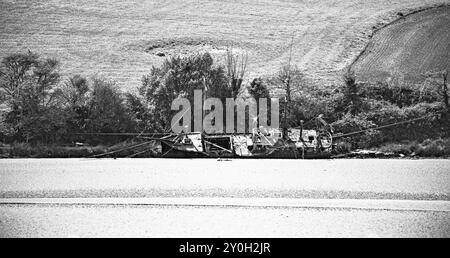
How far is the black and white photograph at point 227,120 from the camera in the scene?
626 centimetres

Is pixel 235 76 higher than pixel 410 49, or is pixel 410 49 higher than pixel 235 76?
pixel 410 49

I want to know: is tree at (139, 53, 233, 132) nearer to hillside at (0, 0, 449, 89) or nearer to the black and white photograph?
the black and white photograph

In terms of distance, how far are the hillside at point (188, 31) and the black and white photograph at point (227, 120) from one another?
0.14m

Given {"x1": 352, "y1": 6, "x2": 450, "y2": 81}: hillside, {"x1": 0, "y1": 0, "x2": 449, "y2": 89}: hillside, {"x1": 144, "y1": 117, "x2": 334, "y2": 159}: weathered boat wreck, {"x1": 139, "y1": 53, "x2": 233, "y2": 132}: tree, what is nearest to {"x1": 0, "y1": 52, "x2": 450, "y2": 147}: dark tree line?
{"x1": 139, "y1": 53, "x2": 233, "y2": 132}: tree

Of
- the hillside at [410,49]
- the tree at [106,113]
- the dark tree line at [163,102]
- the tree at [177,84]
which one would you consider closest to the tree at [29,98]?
the dark tree line at [163,102]

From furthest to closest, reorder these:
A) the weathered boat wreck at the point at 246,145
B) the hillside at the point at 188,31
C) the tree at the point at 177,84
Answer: the hillside at the point at 188,31, the tree at the point at 177,84, the weathered boat wreck at the point at 246,145

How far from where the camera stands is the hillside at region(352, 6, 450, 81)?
17219 millimetres

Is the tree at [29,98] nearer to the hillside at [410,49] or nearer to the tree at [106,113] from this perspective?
the tree at [106,113]

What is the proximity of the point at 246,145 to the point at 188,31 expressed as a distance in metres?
14.1

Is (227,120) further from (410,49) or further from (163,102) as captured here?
(410,49)

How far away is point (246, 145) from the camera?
1194 centimetres

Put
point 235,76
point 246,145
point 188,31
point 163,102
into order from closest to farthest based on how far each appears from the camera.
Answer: point 246,145
point 163,102
point 235,76
point 188,31

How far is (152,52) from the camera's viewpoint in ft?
72.7

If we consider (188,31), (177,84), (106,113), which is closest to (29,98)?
(106,113)
